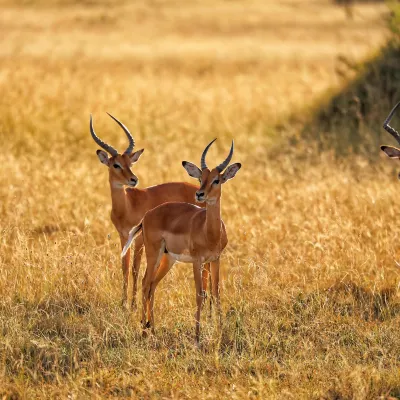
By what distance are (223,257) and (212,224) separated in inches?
90.0

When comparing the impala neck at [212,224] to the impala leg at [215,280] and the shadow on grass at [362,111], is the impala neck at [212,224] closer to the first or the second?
the impala leg at [215,280]

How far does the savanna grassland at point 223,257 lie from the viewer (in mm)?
5883

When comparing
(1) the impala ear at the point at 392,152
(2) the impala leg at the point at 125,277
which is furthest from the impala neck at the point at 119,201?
(1) the impala ear at the point at 392,152

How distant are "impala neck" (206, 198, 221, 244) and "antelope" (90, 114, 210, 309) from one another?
1.30 metres

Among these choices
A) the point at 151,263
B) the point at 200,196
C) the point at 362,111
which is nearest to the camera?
the point at 200,196

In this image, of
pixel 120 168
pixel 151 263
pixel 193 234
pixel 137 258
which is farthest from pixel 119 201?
pixel 193 234

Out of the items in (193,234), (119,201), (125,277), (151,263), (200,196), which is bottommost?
(125,277)

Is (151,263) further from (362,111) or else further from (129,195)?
(362,111)

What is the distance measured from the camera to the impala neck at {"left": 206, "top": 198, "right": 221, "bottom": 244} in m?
6.73

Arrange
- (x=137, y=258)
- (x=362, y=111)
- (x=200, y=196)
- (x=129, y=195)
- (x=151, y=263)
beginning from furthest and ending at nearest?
(x=362, y=111) < (x=129, y=195) < (x=137, y=258) < (x=151, y=263) < (x=200, y=196)

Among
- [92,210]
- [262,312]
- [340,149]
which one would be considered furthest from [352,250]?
[340,149]

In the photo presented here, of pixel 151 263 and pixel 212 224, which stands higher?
pixel 212 224

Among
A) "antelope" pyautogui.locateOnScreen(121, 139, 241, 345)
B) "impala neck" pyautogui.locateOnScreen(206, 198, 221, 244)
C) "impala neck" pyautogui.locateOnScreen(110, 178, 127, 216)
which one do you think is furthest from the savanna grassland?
"impala neck" pyautogui.locateOnScreen(206, 198, 221, 244)

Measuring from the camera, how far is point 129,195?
327 inches
